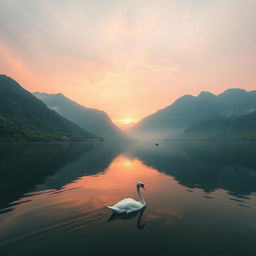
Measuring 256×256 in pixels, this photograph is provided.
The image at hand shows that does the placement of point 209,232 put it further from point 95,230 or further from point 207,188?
point 207,188

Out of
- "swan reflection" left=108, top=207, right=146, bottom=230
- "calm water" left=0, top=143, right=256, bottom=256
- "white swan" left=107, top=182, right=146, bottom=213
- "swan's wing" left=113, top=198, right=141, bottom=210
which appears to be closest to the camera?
"calm water" left=0, top=143, right=256, bottom=256

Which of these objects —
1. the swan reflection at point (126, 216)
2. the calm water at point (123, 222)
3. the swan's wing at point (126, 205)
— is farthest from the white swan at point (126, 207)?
Answer: the calm water at point (123, 222)

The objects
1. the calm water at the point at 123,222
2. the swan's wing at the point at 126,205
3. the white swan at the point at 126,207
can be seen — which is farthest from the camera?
the swan's wing at the point at 126,205

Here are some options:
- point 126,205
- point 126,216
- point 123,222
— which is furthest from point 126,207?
point 123,222

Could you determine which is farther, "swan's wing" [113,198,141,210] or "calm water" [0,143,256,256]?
"swan's wing" [113,198,141,210]

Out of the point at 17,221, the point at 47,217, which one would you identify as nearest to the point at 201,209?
the point at 47,217

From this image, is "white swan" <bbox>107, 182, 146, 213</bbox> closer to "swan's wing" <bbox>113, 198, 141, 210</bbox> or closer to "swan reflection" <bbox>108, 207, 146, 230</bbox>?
"swan's wing" <bbox>113, 198, 141, 210</bbox>

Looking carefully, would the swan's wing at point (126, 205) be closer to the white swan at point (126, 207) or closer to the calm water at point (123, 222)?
the white swan at point (126, 207)

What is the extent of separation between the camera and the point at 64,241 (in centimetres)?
1336

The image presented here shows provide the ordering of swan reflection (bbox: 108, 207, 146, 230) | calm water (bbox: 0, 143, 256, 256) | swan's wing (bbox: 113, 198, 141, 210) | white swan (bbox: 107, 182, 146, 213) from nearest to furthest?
calm water (bbox: 0, 143, 256, 256)
swan reflection (bbox: 108, 207, 146, 230)
white swan (bbox: 107, 182, 146, 213)
swan's wing (bbox: 113, 198, 141, 210)

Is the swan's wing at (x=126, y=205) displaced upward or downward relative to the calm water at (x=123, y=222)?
upward

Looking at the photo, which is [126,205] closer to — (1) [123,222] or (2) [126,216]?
(2) [126,216]

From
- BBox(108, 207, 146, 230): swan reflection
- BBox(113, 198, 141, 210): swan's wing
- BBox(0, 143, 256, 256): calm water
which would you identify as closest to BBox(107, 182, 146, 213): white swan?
BBox(113, 198, 141, 210): swan's wing

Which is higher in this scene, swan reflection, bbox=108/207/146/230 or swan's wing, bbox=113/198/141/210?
swan's wing, bbox=113/198/141/210
